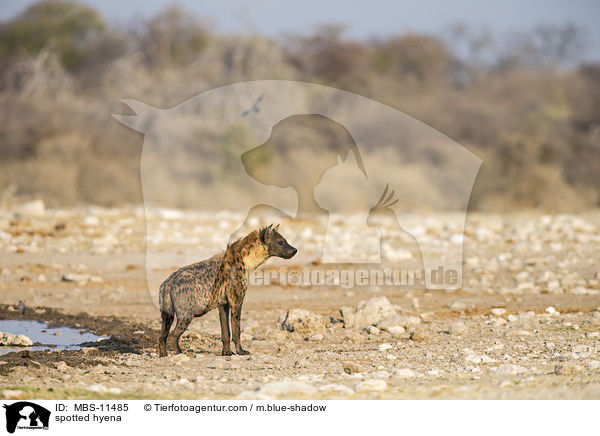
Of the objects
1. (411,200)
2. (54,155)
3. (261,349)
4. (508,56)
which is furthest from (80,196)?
(508,56)

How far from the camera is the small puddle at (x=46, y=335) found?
22.3 feet

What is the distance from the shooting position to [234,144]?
890 inches

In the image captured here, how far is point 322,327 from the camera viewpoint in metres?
7.31

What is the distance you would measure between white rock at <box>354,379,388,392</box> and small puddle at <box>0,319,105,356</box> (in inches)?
108

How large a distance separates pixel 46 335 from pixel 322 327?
8.37 feet

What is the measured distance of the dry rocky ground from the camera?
524cm

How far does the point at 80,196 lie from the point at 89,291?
9243 mm

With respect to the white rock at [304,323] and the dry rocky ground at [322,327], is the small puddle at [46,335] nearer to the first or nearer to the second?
the dry rocky ground at [322,327]

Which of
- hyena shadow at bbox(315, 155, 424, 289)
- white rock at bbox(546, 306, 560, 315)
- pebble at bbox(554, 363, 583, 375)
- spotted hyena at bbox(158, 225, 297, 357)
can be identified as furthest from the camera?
hyena shadow at bbox(315, 155, 424, 289)

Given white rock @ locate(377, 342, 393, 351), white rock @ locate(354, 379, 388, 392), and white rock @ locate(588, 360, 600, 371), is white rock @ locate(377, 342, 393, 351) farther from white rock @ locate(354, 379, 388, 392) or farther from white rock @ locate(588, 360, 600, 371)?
white rock @ locate(588, 360, 600, 371)

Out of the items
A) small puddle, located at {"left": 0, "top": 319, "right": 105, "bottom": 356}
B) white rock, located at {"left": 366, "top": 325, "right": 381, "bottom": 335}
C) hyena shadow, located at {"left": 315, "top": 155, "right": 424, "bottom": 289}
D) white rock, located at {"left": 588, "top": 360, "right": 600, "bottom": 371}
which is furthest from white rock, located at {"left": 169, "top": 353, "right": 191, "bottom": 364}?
hyena shadow, located at {"left": 315, "top": 155, "right": 424, "bottom": 289}

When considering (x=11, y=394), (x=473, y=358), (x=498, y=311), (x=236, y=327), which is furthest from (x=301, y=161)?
(x=11, y=394)

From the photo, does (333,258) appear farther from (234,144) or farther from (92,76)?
(92,76)

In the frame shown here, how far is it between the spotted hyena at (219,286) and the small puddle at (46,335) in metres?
1.04
